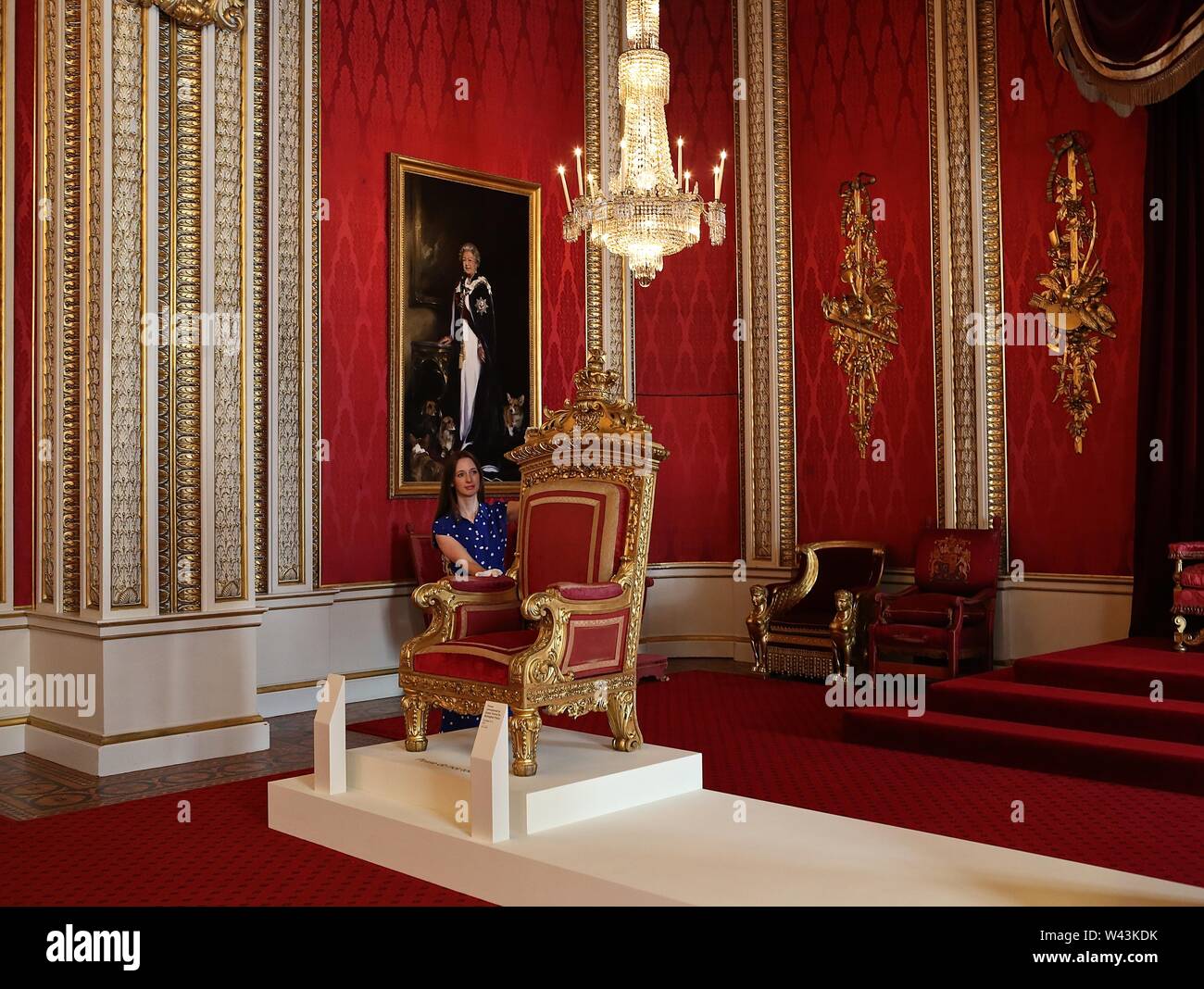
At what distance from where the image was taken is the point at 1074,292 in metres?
6.73

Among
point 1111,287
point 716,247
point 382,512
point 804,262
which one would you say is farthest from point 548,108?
point 1111,287

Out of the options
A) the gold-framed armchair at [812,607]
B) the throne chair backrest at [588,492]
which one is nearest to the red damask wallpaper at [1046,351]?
the gold-framed armchair at [812,607]

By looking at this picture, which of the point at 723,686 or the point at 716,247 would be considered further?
the point at 716,247

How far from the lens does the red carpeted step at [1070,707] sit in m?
4.82

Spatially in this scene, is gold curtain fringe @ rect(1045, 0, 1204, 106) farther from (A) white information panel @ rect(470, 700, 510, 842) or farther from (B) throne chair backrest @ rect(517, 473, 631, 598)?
(A) white information panel @ rect(470, 700, 510, 842)

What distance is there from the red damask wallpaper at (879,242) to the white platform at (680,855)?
13.3 ft

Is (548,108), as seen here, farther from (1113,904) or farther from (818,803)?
(1113,904)

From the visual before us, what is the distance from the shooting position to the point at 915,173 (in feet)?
24.6

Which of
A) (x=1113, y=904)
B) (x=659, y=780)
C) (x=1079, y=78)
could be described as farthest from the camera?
(x=1079, y=78)

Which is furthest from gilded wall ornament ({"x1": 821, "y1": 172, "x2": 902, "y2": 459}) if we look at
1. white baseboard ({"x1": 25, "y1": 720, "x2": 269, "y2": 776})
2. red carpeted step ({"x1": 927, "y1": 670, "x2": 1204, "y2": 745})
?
white baseboard ({"x1": 25, "y1": 720, "x2": 269, "y2": 776})

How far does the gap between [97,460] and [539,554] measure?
6.99 ft

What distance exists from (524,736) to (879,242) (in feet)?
16.6

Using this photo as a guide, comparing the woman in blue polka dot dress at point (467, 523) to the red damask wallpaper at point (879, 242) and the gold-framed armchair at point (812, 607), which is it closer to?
the gold-framed armchair at point (812, 607)

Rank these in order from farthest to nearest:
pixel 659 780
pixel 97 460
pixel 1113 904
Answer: pixel 97 460, pixel 659 780, pixel 1113 904
